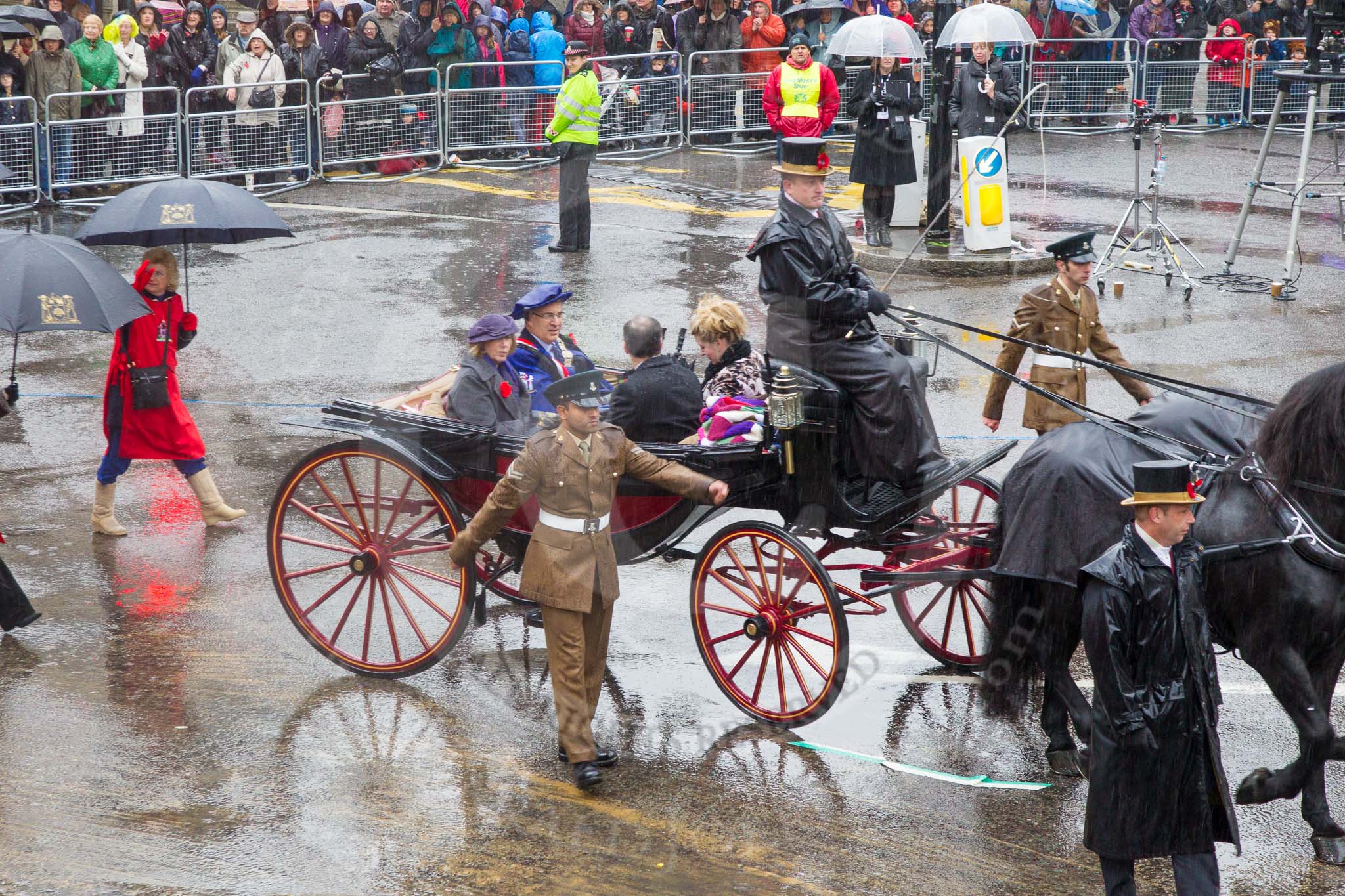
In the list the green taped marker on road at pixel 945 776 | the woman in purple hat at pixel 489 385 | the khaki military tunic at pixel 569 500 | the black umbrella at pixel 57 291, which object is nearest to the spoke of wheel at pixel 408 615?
the khaki military tunic at pixel 569 500

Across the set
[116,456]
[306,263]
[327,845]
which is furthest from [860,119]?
[327,845]

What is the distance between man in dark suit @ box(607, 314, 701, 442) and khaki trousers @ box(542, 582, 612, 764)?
0.87 meters

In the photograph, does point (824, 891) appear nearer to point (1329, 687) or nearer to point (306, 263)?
point (1329, 687)

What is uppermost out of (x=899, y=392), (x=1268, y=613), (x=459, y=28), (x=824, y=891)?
(x=459, y=28)

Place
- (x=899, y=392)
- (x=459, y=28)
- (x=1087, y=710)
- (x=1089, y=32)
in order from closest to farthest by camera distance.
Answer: (x=1087, y=710) → (x=899, y=392) → (x=459, y=28) → (x=1089, y=32)

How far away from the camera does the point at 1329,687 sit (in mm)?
5301

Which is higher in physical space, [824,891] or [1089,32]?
[1089,32]

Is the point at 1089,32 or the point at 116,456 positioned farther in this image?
the point at 1089,32

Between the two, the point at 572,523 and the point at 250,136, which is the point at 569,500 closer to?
the point at 572,523

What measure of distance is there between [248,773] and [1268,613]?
3.78 m

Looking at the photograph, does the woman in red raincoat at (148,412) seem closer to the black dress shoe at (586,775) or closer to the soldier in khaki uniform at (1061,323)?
the black dress shoe at (586,775)

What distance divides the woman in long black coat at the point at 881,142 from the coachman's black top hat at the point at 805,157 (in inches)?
347

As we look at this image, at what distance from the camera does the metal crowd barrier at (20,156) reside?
1619 centimetres

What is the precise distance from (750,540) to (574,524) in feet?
3.60
